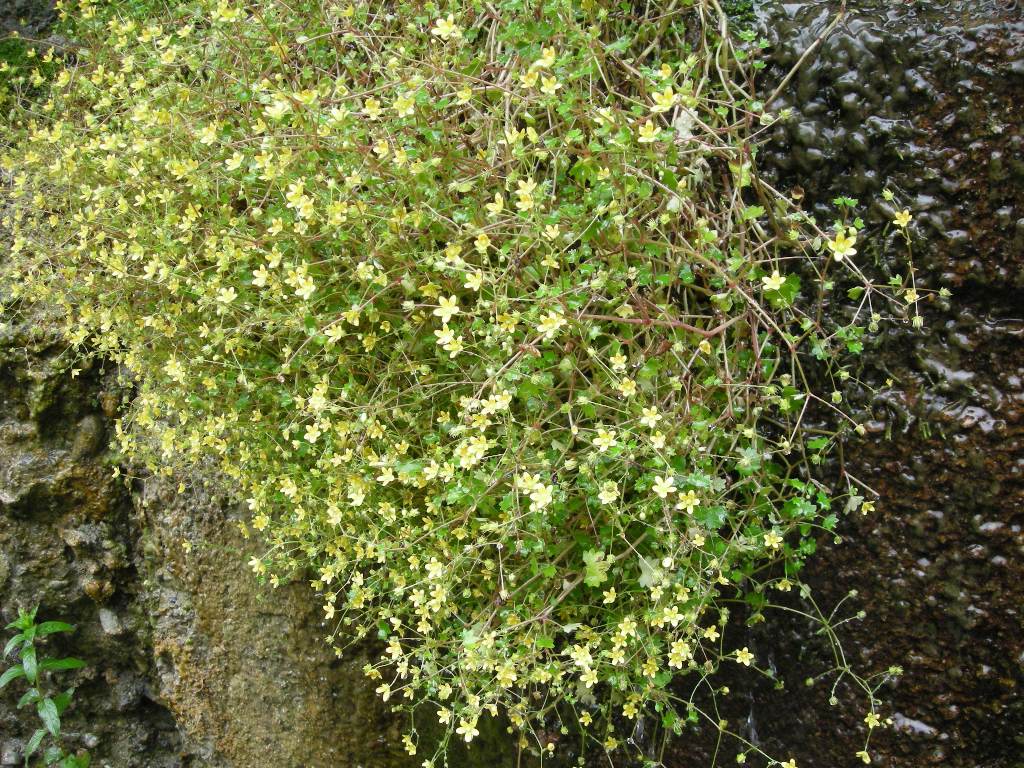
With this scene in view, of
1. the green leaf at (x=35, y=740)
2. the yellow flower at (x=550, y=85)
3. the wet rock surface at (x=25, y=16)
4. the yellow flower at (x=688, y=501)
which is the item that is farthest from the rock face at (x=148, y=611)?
the yellow flower at (x=550, y=85)

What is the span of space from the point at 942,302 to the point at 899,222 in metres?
0.18

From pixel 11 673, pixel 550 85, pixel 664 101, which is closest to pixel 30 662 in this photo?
pixel 11 673

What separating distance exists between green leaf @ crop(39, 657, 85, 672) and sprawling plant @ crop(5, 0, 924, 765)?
1381 millimetres

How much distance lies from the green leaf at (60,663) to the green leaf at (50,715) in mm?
111

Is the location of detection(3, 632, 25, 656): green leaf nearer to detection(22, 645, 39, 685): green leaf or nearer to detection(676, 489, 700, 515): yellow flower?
detection(22, 645, 39, 685): green leaf

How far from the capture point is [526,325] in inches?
66.0

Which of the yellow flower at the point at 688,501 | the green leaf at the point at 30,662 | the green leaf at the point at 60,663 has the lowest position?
the green leaf at the point at 60,663

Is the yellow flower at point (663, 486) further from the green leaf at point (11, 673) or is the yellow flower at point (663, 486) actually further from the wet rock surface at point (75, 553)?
the green leaf at point (11, 673)

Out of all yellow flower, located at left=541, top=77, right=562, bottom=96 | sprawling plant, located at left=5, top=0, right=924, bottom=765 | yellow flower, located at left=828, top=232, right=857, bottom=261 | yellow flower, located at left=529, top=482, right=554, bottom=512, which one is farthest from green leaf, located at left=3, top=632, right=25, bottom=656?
yellow flower, located at left=828, top=232, right=857, bottom=261

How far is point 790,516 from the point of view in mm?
1593

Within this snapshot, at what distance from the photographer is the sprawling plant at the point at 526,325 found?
1558 millimetres

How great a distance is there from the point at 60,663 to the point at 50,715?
165 millimetres

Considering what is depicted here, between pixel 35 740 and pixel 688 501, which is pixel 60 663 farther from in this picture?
pixel 688 501

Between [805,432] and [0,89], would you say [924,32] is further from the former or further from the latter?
[0,89]
